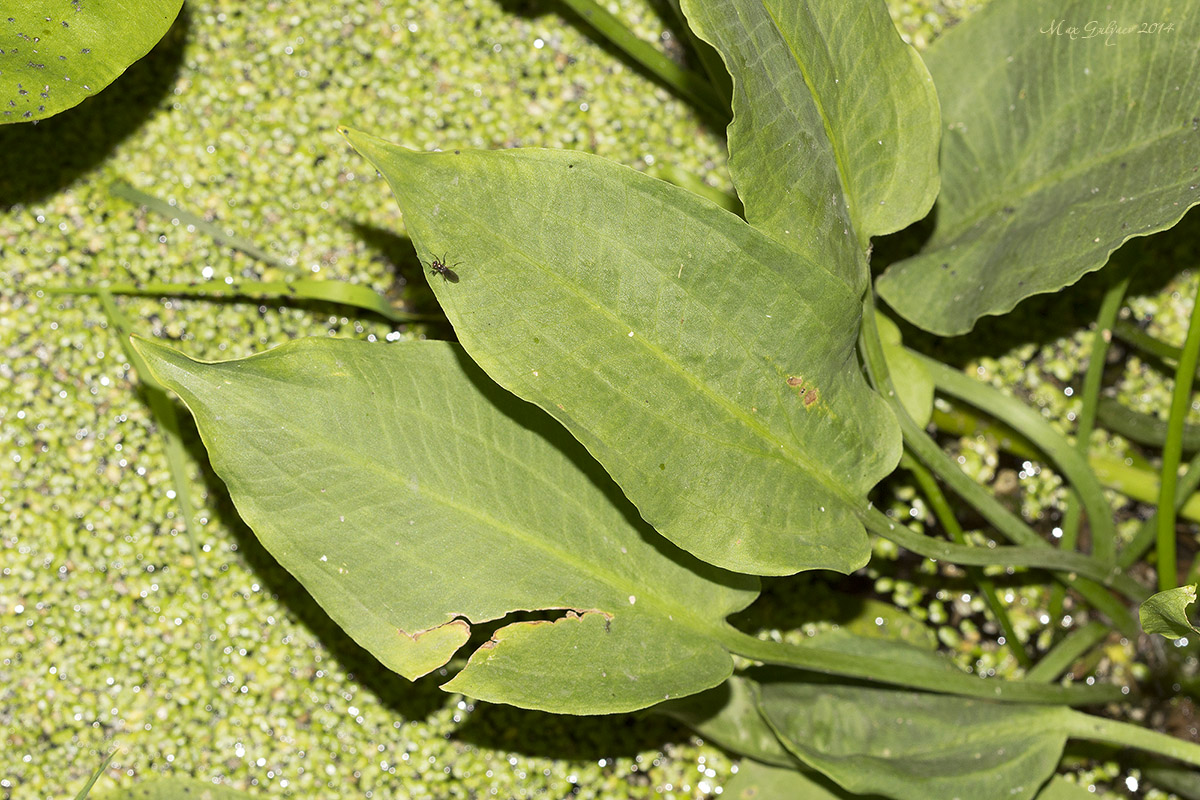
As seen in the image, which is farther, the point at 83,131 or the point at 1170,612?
the point at 83,131

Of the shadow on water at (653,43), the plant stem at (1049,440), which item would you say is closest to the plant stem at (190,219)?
the shadow on water at (653,43)

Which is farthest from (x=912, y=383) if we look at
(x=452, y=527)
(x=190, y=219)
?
(x=190, y=219)

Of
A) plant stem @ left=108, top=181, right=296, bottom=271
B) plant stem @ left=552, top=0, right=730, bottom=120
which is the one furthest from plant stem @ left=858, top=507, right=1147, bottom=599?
plant stem @ left=108, top=181, right=296, bottom=271

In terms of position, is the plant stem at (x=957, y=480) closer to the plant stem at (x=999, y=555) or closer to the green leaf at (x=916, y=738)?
the plant stem at (x=999, y=555)

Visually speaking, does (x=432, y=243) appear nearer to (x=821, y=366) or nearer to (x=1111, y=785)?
(x=821, y=366)

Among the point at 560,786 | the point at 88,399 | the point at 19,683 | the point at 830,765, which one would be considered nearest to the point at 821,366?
the point at 830,765

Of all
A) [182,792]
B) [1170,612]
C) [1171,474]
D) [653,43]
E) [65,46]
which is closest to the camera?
[1170,612]

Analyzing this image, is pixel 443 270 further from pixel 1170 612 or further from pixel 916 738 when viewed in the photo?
pixel 916 738
